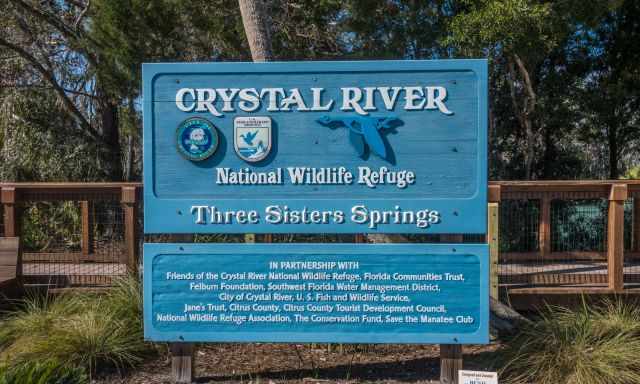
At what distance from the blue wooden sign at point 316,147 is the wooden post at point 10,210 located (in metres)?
3.24

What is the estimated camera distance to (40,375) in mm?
3967

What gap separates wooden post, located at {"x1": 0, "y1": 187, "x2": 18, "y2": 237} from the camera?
7.11m

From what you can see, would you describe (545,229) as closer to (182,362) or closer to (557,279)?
(557,279)

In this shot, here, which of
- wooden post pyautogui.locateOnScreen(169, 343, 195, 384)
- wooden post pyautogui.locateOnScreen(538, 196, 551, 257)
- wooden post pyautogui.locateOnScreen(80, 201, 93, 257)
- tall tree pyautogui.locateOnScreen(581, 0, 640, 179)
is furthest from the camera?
tall tree pyautogui.locateOnScreen(581, 0, 640, 179)

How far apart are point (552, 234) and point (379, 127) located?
489 cm

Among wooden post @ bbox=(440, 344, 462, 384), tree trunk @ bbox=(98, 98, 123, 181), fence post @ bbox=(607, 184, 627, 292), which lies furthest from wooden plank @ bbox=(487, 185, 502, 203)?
tree trunk @ bbox=(98, 98, 123, 181)

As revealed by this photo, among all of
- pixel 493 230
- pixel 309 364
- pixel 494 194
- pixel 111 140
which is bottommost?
pixel 309 364

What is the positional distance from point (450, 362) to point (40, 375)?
10.3 ft

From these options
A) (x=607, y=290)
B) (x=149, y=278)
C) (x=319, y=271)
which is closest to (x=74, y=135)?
(x=149, y=278)

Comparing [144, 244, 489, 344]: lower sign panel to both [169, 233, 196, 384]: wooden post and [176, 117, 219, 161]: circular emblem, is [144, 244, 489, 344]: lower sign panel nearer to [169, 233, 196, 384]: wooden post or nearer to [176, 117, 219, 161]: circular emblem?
[169, 233, 196, 384]: wooden post

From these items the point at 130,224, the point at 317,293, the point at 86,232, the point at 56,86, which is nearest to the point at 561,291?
the point at 317,293

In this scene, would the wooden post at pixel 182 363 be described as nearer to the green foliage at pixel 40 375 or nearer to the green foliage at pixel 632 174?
the green foliage at pixel 40 375

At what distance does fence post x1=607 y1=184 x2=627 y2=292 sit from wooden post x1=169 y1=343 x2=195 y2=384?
5.07 metres

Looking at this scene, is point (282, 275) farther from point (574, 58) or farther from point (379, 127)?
point (574, 58)
